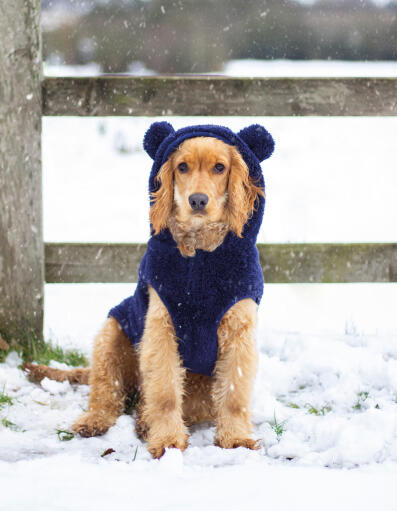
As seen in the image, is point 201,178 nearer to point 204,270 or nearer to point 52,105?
point 204,270

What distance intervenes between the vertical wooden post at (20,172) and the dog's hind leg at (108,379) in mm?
798

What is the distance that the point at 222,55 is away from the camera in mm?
6234

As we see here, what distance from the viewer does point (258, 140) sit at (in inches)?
92.8

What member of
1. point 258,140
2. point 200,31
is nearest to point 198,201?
point 258,140

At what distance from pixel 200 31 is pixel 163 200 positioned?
453 centimetres

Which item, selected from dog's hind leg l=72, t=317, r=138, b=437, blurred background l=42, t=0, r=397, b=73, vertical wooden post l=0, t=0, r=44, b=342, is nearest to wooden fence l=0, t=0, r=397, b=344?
vertical wooden post l=0, t=0, r=44, b=342

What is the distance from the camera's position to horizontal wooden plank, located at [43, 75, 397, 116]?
3152mm

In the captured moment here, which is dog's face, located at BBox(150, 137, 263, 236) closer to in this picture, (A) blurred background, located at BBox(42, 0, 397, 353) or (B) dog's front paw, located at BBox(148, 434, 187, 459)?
(B) dog's front paw, located at BBox(148, 434, 187, 459)

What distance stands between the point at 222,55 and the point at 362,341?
13.1 feet

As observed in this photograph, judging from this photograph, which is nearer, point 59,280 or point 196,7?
point 59,280

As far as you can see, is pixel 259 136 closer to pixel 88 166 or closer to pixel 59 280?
pixel 59 280

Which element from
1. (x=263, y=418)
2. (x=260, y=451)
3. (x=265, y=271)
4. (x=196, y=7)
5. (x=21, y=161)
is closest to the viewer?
(x=260, y=451)

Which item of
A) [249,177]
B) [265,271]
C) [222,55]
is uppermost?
[222,55]

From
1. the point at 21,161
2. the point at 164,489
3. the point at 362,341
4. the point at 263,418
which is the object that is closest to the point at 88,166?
the point at 21,161
